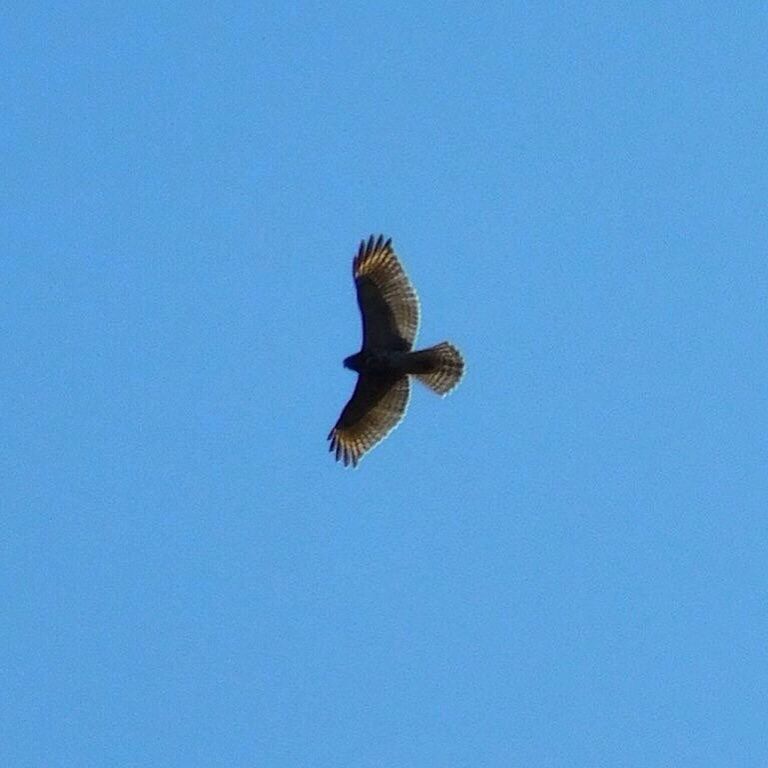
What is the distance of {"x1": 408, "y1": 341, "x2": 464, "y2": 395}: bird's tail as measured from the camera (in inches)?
2330

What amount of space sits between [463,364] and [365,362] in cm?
172

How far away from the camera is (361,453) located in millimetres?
61219

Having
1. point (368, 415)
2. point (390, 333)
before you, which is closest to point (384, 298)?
point (390, 333)

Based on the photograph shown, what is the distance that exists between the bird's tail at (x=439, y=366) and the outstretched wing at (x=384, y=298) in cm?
36

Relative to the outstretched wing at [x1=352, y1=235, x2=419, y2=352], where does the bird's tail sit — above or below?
below

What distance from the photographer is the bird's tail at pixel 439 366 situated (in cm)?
5919

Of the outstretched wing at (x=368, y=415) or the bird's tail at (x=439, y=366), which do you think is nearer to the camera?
the bird's tail at (x=439, y=366)

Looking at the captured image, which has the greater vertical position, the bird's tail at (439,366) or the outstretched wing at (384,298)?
the outstretched wing at (384,298)

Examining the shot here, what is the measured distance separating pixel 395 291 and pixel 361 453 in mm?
3199

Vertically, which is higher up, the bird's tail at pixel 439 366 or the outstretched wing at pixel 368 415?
the outstretched wing at pixel 368 415

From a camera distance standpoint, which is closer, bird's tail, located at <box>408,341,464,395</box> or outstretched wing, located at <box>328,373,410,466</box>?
bird's tail, located at <box>408,341,464,395</box>

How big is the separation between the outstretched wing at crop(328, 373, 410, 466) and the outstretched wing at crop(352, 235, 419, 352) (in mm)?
803

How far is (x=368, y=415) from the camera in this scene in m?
61.0

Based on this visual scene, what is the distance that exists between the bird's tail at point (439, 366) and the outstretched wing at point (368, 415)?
28.7 inches
